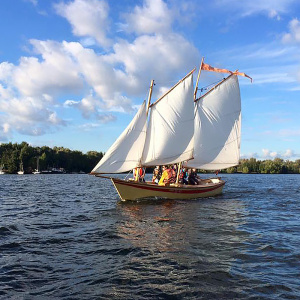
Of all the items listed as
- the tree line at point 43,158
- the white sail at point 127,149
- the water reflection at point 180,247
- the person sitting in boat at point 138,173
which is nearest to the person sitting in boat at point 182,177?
the person sitting in boat at point 138,173

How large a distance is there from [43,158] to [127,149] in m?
125

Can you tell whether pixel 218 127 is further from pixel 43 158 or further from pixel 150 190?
pixel 43 158

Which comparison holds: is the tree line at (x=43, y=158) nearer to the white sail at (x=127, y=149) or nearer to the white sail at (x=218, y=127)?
the white sail at (x=218, y=127)

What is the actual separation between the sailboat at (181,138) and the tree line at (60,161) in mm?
104209

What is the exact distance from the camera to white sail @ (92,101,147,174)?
23.9m

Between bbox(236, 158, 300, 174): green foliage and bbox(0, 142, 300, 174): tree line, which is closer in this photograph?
bbox(0, 142, 300, 174): tree line

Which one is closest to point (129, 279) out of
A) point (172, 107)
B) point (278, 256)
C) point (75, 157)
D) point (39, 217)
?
point (278, 256)

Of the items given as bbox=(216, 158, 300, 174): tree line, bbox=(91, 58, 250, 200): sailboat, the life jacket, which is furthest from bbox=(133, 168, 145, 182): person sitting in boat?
bbox=(216, 158, 300, 174): tree line

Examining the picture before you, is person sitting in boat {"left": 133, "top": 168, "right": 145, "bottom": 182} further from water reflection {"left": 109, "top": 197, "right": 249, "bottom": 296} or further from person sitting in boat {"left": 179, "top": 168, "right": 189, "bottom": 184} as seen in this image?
water reflection {"left": 109, "top": 197, "right": 249, "bottom": 296}

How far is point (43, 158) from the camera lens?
141375 mm

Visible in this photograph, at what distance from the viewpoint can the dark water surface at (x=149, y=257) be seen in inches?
318

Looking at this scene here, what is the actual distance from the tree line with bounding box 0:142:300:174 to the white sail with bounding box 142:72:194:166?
366ft

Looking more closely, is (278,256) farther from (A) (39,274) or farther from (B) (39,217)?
(B) (39,217)

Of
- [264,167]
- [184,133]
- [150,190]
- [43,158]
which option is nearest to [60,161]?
[43,158]
